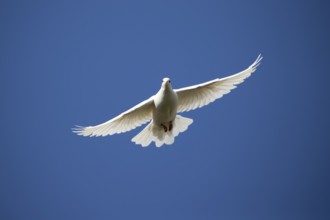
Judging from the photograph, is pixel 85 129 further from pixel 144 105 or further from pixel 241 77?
pixel 241 77

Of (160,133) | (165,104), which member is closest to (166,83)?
(165,104)

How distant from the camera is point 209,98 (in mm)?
38625

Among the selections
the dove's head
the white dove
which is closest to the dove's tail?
the white dove

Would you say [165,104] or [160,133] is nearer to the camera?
[165,104]

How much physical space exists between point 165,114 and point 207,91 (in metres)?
1.85

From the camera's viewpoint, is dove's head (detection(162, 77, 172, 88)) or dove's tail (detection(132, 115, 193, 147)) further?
dove's tail (detection(132, 115, 193, 147))

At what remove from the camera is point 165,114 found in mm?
37719

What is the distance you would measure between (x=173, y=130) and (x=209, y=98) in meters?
1.68

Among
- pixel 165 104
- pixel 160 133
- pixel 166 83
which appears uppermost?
Answer: pixel 166 83

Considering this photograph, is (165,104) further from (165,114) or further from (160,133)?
(160,133)

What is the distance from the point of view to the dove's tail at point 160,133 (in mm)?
38844

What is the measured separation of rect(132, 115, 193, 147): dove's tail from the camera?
1529 inches

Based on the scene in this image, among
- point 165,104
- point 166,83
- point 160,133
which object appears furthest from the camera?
point 160,133

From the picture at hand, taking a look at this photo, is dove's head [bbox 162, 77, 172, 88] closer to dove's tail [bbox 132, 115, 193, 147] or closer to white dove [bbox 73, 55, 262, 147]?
white dove [bbox 73, 55, 262, 147]
